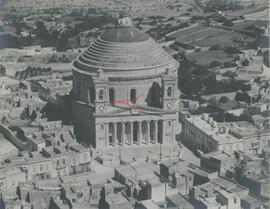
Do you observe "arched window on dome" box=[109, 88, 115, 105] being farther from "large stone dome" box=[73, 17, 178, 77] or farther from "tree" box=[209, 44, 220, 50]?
"tree" box=[209, 44, 220, 50]

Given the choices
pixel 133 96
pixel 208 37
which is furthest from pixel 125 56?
pixel 208 37

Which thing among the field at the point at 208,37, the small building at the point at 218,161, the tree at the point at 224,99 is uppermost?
the small building at the point at 218,161

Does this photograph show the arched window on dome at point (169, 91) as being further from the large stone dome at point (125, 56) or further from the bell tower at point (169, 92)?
the large stone dome at point (125, 56)

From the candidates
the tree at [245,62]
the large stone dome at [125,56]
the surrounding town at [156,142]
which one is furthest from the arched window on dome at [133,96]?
the tree at [245,62]

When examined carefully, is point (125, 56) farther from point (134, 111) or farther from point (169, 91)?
point (134, 111)

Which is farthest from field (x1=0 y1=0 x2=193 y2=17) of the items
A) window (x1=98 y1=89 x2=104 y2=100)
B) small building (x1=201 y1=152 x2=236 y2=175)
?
small building (x1=201 y1=152 x2=236 y2=175)

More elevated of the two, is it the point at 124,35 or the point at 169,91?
the point at 124,35

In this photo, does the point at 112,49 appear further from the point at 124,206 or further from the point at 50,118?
the point at 124,206
